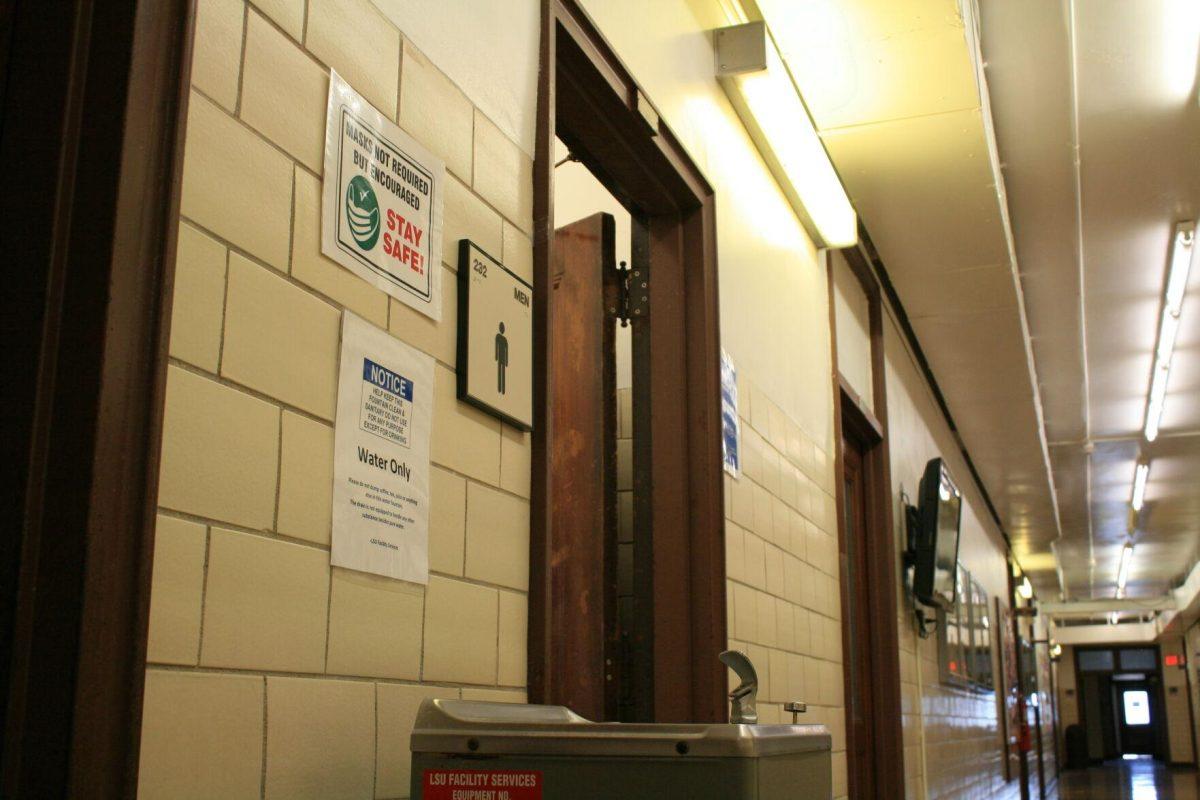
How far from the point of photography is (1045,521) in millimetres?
12914

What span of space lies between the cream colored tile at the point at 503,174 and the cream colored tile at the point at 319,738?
0.81 metres

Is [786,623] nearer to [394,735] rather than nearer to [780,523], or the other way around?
[780,523]

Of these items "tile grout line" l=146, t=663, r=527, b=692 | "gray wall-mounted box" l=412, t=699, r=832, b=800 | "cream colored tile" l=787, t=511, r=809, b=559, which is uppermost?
"cream colored tile" l=787, t=511, r=809, b=559

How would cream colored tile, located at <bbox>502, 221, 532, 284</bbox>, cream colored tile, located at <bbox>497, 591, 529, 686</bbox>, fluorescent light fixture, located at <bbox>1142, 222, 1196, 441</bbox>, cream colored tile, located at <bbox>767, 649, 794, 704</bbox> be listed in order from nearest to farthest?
1. cream colored tile, located at <bbox>497, 591, 529, 686</bbox>
2. cream colored tile, located at <bbox>502, 221, 532, 284</bbox>
3. cream colored tile, located at <bbox>767, 649, 794, 704</bbox>
4. fluorescent light fixture, located at <bbox>1142, 222, 1196, 441</bbox>

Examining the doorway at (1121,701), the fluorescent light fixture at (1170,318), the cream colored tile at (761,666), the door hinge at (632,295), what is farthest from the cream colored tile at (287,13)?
the doorway at (1121,701)

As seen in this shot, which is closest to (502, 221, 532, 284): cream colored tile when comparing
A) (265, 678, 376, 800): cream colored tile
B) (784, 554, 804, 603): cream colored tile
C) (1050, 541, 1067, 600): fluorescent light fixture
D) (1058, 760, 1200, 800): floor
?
(265, 678, 376, 800): cream colored tile

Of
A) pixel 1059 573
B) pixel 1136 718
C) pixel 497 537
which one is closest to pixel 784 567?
pixel 497 537

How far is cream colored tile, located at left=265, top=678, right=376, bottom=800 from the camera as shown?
1.29m

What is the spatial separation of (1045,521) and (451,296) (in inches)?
487

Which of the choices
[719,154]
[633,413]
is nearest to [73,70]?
[633,413]

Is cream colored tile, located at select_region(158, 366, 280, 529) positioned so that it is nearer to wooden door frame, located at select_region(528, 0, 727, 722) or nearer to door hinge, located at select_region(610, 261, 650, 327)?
wooden door frame, located at select_region(528, 0, 727, 722)

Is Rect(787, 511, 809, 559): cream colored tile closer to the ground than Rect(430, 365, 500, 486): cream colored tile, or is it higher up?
higher up

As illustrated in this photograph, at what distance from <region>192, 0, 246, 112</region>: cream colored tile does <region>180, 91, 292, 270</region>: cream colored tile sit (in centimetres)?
2

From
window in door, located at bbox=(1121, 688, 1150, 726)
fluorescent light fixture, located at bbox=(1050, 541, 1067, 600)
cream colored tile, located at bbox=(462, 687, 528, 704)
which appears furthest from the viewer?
window in door, located at bbox=(1121, 688, 1150, 726)
